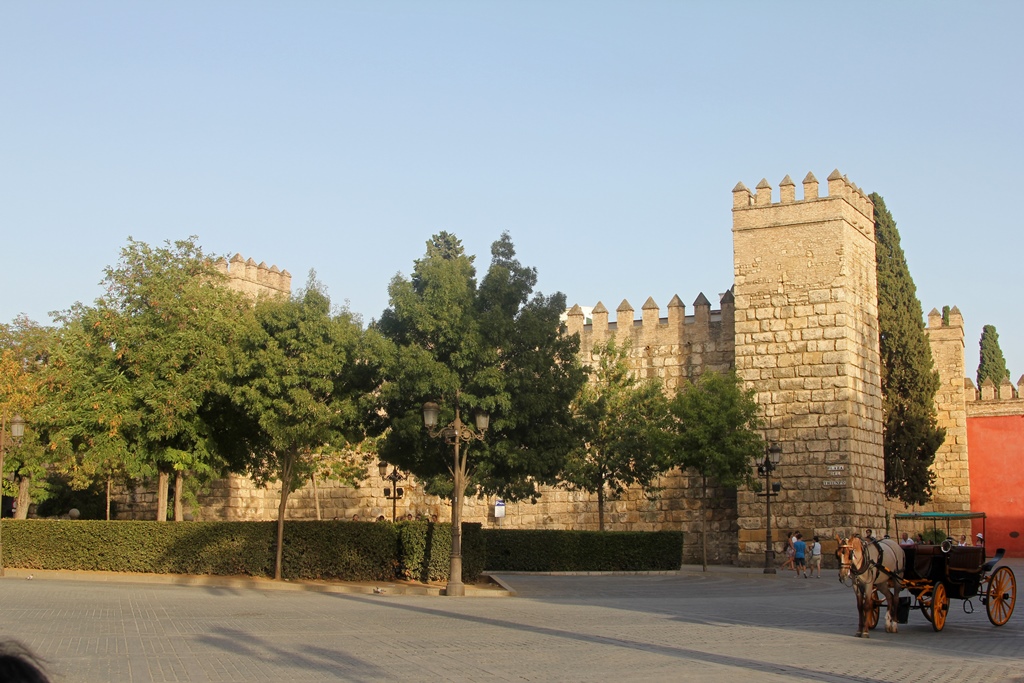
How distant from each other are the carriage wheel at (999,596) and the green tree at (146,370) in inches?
698

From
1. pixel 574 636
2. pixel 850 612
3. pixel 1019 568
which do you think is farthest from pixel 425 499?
pixel 574 636

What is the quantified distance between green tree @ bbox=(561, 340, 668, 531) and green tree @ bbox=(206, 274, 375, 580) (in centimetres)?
680

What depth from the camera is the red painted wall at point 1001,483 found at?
3662 cm

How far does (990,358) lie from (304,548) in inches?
1301

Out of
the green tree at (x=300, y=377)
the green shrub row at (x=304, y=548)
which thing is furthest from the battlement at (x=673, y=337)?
the green tree at (x=300, y=377)

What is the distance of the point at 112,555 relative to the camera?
2544 cm

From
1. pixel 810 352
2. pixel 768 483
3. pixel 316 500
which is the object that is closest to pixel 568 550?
pixel 768 483

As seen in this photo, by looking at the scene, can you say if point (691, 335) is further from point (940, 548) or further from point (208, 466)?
point (940, 548)

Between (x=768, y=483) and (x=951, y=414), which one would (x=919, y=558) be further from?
(x=951, y=414)

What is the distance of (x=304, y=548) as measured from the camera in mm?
23391

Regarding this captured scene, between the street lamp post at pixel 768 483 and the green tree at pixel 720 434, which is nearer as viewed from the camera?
the street lamp post at pixel 768 483

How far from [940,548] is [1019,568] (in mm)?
19398

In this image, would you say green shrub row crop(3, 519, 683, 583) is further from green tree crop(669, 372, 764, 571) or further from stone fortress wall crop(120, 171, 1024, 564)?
stone fortress wall crop(120, 171, 1024, 564)

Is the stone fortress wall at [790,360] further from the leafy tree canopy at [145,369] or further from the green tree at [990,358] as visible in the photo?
the green tree at [990,358]
